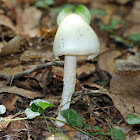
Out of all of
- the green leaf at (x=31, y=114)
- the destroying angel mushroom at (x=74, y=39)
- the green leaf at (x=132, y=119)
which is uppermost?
the destroying angel mushroom at (x=74, y=39)

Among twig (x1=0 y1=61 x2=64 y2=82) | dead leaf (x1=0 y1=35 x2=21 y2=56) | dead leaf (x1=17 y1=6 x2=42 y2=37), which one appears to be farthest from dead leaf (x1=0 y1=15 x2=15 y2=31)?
twig (x1=0 y1=61 x2=64 y2=82)

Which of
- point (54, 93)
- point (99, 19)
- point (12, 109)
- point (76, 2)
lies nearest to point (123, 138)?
point (54, 93)

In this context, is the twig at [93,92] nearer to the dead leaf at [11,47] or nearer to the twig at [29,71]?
the twig at [29,71]

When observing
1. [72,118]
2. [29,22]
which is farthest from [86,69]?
[29,22]

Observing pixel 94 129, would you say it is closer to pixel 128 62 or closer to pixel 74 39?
pixel 74 39

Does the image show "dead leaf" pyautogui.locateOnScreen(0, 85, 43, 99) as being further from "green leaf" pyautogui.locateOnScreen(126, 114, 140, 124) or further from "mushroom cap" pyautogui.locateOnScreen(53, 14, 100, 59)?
"green leaf" pyautogui.locateOnScreen(126, 114, 140, 124)

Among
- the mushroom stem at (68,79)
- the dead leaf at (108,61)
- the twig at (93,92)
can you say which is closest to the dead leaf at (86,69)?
the dead leaf at (108,61)

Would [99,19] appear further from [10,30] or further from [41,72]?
[41,72]
